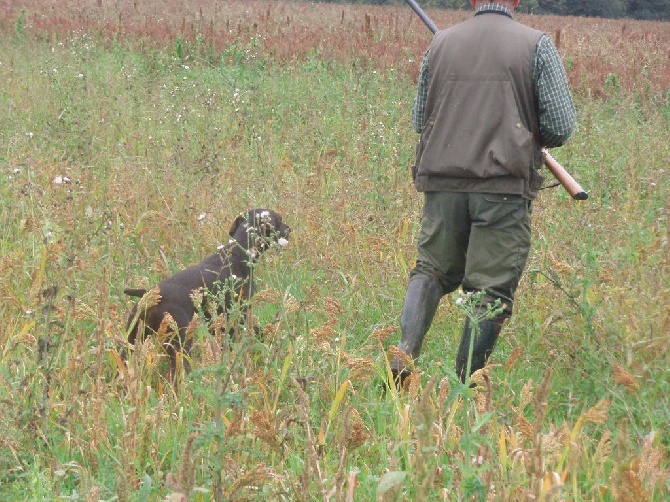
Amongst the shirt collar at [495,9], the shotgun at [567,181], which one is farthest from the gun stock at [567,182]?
the shirt collar at [495,9]

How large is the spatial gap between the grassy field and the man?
0.28 meters

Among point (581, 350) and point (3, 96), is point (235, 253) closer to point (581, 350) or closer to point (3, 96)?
point (581, 350)

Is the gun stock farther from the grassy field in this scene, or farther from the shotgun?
the grassy field

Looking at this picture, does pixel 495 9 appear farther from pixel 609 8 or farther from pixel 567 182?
pixel 609 8

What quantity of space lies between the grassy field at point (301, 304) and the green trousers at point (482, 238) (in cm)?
25

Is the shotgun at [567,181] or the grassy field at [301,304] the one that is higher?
the shotgun at [567,181]

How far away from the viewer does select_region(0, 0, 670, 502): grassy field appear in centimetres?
281

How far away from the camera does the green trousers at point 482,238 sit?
426cm

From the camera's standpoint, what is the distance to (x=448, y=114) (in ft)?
14.1

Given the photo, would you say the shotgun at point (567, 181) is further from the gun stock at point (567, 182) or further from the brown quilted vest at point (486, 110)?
the brown quilted vest at point (486, 110)

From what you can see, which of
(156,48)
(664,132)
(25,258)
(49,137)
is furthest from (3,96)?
(664,132)

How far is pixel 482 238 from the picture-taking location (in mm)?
4293

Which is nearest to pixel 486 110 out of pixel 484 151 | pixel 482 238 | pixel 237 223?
pixel 484 151

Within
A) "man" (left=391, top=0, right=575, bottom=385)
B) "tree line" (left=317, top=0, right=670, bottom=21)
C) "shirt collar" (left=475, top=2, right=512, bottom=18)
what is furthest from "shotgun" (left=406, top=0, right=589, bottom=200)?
"tree line" (left=317, top=0, right=670, bottom=21)
